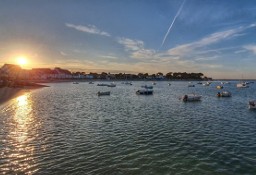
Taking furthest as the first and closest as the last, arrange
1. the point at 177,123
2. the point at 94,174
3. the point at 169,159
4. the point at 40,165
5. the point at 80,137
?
1. the point at 177,123
2. the point at 80,137
3. the point at 169,159
4. the point at 40,165
5. the point at 94,174


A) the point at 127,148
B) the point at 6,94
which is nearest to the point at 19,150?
the point at 127,148

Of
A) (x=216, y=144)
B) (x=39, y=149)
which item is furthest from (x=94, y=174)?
(x=216, y=144)

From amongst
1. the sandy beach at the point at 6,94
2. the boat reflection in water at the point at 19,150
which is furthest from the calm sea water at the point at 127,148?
the sandy beach at the point at 6,94

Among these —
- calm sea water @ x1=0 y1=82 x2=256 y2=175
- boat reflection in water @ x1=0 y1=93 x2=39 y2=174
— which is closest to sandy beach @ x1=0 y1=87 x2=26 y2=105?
boat reflection in water @ x1=0 y1=93 x2=39 y2=174

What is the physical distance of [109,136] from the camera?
2816 centimetres

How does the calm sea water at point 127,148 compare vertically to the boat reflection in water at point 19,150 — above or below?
above

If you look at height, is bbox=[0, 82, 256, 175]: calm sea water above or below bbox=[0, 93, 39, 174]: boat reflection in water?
above

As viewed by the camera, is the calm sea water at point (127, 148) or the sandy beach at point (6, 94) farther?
the sandy beach at point (6, 94)

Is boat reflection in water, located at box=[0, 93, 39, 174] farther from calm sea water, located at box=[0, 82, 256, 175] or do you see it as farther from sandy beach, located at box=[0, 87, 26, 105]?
sandy beach, located at box=[0, 87, 26, 105]

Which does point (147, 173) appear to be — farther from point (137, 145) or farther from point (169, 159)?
point (137, 145)

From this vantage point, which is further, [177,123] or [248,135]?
[177,123]

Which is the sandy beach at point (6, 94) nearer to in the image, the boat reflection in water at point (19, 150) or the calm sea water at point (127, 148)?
the boat reflection in water at point (19, 150)

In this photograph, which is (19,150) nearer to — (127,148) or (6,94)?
(127,148)

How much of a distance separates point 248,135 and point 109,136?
56.2 feet
